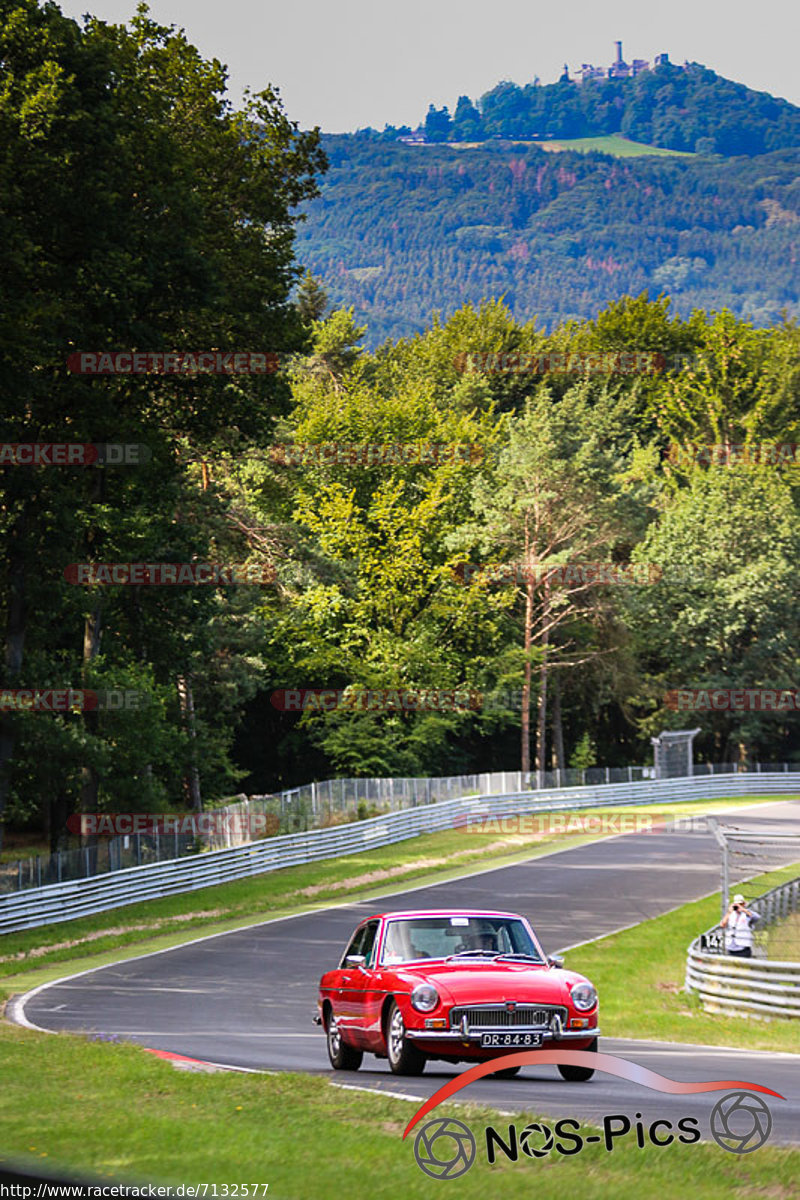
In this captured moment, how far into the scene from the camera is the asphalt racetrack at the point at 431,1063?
1130 centimetres

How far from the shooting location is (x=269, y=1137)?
8.05 metres

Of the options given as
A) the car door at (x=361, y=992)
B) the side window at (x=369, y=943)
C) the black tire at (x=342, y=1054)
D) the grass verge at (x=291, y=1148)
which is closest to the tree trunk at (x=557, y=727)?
the side window at (x=369, y=943)

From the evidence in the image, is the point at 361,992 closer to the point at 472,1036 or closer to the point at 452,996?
the point at 452,996

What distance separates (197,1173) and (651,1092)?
680 cm

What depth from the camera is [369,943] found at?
44.8 ft

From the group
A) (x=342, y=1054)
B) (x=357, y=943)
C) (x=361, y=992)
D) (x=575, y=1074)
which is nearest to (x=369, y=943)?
(x=357, y=943)

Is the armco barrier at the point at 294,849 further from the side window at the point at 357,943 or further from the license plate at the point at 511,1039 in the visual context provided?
the license plate at the point at 511,1039

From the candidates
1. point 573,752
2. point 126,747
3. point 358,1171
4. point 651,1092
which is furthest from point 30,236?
point 573,752

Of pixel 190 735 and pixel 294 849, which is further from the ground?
pixel 190 735

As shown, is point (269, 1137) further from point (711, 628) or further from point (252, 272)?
point (711, 628)

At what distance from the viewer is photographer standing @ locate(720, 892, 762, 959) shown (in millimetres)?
23969

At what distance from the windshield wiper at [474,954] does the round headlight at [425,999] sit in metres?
0.87

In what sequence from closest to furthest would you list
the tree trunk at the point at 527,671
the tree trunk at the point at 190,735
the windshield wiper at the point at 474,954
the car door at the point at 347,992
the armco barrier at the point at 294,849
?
the windshield wiper at the point at 474,954
the car door at the point at 347,992
the armco barrier at the point at 294,849
the tree trunk at the point at 190,735
the tree trunk at the point at 527,671

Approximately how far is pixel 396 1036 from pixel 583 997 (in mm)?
1619
